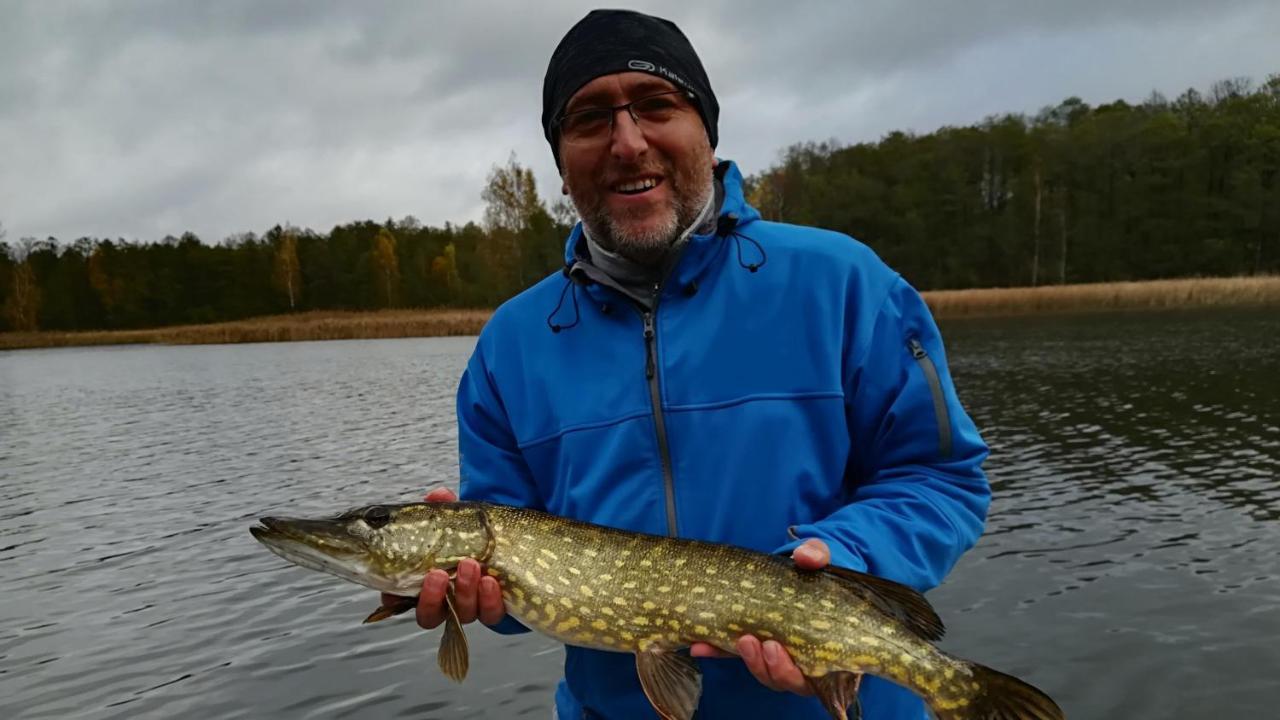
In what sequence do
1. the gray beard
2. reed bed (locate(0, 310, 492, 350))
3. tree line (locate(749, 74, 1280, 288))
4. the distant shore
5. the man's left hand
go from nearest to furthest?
the man's left hand < the gray beard < the distant shore < reed bed (locate(0, 310, 492, 350)) < tree line (locate(749, 74, 1280, 288))

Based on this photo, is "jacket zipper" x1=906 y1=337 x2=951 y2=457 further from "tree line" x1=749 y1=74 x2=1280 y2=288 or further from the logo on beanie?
"tree line" x1=749 y1=74 x2=1280 y2=288

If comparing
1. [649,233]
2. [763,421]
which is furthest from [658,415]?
[649,233]

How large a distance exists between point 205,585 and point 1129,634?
884 centimetres

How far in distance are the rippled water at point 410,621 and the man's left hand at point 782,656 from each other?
15.0 feet

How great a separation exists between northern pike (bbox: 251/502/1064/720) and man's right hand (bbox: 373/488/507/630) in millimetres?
33

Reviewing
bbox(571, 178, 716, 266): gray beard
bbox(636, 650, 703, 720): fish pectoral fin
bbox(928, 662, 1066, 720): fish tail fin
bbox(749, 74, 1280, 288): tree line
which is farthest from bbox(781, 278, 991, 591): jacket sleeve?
bbox(749, 74, 1280, 288): tree line

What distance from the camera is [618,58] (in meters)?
2.42

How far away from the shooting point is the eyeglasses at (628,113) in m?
2.44

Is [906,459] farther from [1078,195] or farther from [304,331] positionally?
[1078,195]

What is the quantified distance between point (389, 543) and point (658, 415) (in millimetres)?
978

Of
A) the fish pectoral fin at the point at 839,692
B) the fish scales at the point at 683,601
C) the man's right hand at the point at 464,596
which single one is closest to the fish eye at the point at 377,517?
the man's right hand at the point at 464,596

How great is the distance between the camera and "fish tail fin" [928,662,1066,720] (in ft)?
7.02

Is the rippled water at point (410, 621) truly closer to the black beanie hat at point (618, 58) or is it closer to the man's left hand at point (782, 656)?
the man's left hand at point (782, 656)

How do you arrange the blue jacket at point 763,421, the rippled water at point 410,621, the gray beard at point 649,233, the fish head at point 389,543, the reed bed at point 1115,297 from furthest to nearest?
the reed bed at point 1115,297 → the rippled water at point 410,621 → the fish head at point 389,543 → the gray beard at point 649,233 → the blue jacket at point 763,421
